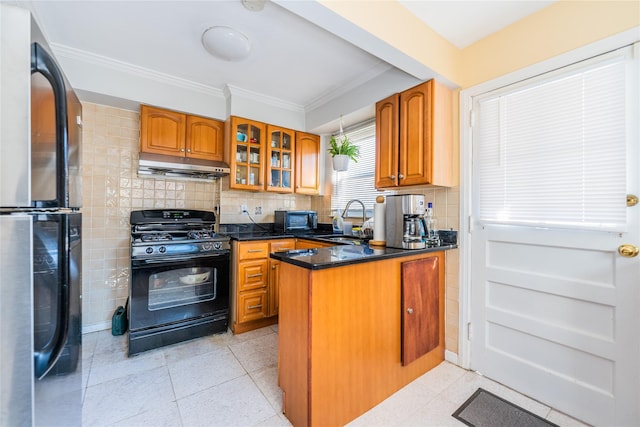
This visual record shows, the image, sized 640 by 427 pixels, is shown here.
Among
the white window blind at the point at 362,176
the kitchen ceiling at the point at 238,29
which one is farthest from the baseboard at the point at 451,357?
the kitchen ceiling at the point at 238,29

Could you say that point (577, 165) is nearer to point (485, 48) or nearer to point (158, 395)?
point (485, 48)

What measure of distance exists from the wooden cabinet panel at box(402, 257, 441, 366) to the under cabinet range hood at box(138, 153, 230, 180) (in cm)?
215

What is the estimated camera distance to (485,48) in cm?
193

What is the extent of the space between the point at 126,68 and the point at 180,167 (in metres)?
1.02

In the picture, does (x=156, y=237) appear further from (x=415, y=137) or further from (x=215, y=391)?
(x=415, y=137)

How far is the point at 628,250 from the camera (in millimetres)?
1344

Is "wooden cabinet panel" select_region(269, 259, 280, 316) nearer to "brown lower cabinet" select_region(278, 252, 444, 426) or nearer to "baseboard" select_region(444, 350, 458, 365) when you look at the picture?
"brown lower cabinet" select_region(278, 252, 444, 426)

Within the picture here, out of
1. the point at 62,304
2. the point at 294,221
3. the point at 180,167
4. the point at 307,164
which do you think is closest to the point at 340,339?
→ the point at 62,304

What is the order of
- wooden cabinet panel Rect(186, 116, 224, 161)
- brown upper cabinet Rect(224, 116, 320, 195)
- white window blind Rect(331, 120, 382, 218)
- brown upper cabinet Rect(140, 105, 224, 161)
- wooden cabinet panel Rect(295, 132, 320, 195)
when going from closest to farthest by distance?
brown upper cabinet Rect(140, 105, 224, 161) → wooden cabinet panel Rect(186, 116, 224, 161) → brown upper cabinet Rect(224, 116, 320, 195) → white window blind Rect(331, 120, 382, 218) → wooden cabinet panel Rect(295, 132, 320, 195)

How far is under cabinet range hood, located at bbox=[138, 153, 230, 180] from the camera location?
8.10ft

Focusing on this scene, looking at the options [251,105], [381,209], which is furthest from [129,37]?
[381,209]

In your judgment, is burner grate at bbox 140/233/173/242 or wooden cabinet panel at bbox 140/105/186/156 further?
wooden cabinet panel at bbox 140/105/186/156

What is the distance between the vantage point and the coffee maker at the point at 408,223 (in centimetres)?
184

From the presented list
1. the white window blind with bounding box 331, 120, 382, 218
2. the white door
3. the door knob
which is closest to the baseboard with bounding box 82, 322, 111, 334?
the white window blind with bounding box 331, 120, 382, 218
